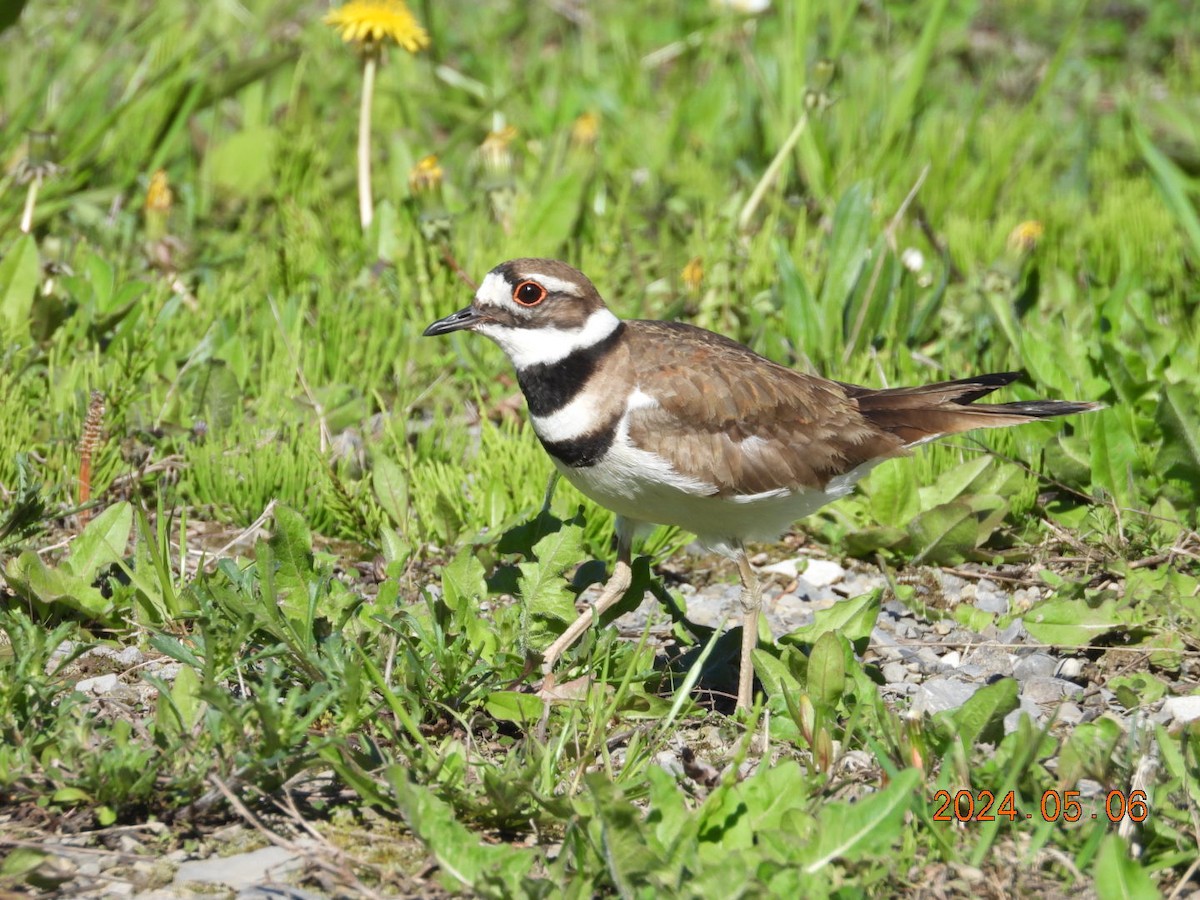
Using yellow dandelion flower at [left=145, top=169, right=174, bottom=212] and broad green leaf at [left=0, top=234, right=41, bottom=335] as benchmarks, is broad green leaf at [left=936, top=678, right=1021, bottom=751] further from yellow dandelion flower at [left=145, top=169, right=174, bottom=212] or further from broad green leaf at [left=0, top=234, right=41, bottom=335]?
yellow dandelion flower at [left=145, top=169, right=174, bottom=212]

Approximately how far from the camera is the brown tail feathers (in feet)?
14.8

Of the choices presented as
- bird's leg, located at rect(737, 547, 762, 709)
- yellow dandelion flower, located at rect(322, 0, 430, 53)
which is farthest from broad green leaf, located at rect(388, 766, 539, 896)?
yellow dandelion flower, located at rect(322, 0, 430, 53)

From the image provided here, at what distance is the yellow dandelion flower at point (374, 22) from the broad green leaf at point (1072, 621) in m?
3.63

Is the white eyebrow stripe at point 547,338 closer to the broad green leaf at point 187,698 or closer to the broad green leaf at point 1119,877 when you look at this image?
the broad green leaf at point 187,698

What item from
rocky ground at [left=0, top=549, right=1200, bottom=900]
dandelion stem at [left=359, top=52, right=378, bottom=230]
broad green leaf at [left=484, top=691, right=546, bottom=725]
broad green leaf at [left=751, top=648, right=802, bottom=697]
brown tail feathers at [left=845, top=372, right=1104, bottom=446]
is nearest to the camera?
rocky ground at [left=0, top=549, right=1200, bottom=900]

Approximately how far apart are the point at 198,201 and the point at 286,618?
369cm

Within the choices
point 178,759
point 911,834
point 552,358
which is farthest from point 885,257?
point 178,759

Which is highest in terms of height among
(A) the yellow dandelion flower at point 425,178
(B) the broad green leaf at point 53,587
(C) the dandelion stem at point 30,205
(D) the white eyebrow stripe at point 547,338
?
(C) the dandelion stem at point 30,205

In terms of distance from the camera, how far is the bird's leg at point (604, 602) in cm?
392

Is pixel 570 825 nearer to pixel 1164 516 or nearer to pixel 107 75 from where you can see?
pixel 1164 516

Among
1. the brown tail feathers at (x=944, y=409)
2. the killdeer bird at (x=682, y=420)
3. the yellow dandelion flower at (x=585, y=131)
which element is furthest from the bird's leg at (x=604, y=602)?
the yellow dandelion flower at (x=585, y=131)

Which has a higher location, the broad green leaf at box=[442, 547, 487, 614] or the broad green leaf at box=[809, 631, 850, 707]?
the broad green leaf at box=[442, 547, 487, 614]

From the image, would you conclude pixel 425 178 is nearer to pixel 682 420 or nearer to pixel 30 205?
pixel 30 205

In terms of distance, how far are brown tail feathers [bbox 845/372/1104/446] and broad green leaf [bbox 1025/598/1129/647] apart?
0.64 m
